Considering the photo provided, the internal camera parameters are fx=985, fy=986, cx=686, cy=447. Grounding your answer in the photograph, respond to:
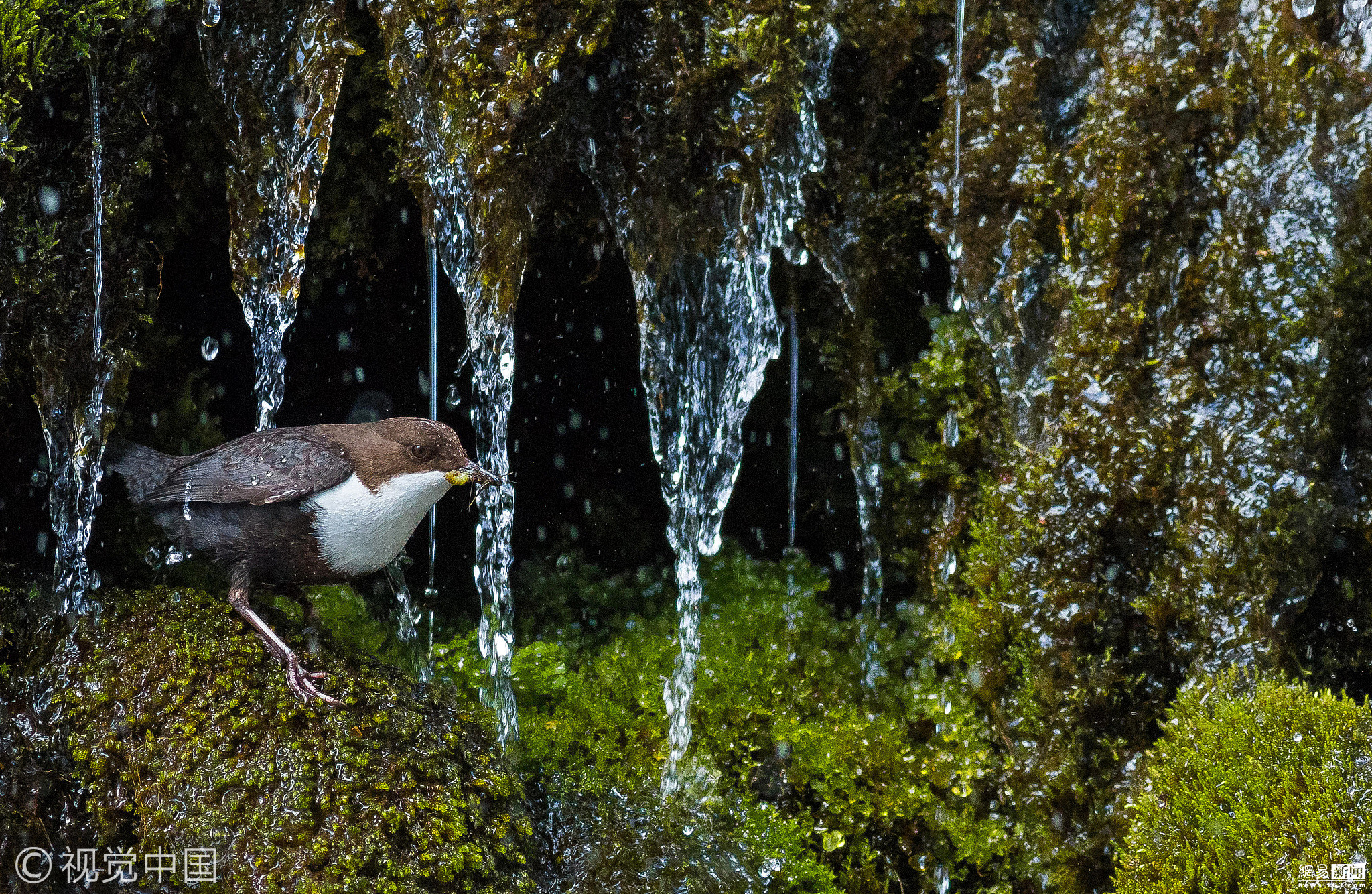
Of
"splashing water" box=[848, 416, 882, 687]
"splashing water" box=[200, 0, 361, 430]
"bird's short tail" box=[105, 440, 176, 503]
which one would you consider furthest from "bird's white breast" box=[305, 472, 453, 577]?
"splashing water" box=[848, 416, 882, 687]

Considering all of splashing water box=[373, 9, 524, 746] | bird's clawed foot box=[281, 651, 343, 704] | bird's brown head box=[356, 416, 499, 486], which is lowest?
bird's clawed foot box=[281, 651, 343, 704]

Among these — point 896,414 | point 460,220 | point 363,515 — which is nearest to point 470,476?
point 363,515

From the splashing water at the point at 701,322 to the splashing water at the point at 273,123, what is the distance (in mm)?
1088

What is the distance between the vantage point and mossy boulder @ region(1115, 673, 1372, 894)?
2.49 m

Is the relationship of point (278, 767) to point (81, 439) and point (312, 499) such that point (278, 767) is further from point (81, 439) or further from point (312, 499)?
point (81, 439)

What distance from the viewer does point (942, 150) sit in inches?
A: 175

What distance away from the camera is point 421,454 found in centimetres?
332

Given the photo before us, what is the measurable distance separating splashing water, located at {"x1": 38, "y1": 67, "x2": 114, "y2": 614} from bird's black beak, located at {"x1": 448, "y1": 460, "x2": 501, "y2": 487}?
1488 millimetres

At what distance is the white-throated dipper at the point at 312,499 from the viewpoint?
10.7 feet

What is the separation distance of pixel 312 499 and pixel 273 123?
1.60 meters

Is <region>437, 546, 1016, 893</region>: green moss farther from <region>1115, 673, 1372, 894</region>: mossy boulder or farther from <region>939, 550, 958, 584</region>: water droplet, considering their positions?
<region>1115, 673, 1372, 894</region>: mossy boulder

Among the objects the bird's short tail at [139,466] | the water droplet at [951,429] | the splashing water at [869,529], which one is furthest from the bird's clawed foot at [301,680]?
the water droplet at [951,429]

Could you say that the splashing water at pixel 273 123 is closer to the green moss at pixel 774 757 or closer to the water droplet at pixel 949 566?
the green moss at pixel 774 757

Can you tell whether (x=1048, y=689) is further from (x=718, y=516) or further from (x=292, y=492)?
(x=292, y=492)
